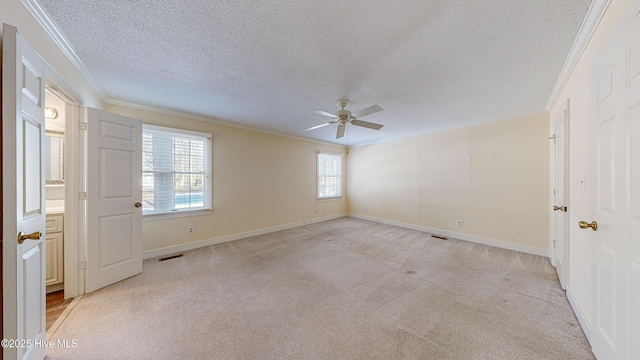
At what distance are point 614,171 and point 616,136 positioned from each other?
0.65 ft

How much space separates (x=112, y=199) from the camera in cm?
259

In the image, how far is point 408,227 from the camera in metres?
5.26

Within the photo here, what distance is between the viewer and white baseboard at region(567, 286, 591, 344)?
165cm

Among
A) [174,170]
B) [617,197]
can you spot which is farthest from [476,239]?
[174,170]

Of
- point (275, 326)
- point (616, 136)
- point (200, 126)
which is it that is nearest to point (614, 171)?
point (616, 136)

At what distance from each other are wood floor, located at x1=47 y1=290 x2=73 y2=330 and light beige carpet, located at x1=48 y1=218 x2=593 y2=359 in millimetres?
131

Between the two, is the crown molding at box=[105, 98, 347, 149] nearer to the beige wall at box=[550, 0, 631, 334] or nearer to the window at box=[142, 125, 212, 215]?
the window at box=[142, 125, 212, 215]

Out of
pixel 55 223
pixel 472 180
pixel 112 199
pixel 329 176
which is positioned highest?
pixel 329 176

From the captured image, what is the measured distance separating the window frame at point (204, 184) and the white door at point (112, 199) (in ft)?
1.96

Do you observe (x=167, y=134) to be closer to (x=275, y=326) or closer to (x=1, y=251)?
(x=1, y=251)

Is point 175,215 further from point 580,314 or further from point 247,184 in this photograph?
point 580,314

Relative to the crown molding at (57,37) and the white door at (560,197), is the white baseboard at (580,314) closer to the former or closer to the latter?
the white door at (560,197)

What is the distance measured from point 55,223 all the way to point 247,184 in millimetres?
2639

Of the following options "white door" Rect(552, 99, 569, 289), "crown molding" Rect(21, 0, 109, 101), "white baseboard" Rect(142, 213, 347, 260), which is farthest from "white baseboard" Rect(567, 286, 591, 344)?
"crown molding" Rect(21, 0, 109, 101)
